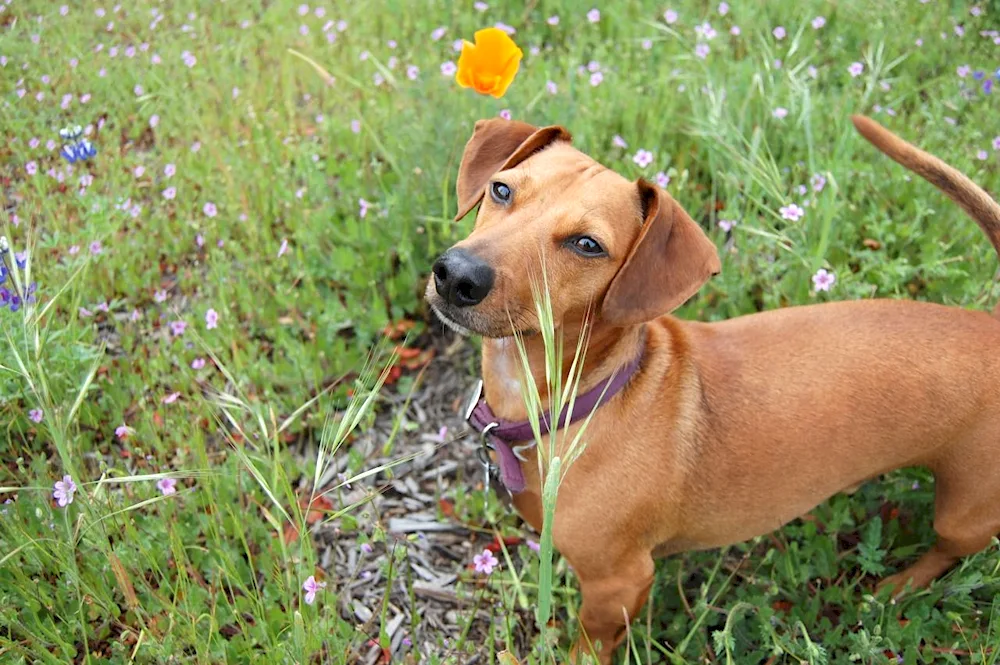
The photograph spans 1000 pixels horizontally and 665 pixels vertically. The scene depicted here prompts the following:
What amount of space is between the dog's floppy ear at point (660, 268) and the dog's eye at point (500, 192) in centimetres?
48

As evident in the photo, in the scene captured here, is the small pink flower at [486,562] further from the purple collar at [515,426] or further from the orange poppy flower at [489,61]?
the orange poppy flower at [489,61]

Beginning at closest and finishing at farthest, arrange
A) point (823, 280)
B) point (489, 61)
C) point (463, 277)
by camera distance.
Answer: point (463, 277) < point (489, 61) < point (823, 280)

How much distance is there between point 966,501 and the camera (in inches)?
102

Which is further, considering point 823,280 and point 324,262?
point 324,262

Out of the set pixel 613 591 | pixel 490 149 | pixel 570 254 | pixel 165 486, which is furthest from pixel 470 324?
pixel 165 486

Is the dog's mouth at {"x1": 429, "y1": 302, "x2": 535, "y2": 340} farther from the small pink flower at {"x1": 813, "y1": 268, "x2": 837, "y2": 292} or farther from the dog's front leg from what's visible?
the small pink flower at {"x1": 813, "y1": 268, "x2": 837, "y2": 292}

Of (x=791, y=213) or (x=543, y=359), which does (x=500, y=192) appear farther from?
(x=791, y=213)

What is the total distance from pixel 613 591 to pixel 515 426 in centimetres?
70

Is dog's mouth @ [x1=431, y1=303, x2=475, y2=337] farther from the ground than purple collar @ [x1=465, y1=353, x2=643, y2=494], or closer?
farther from the ground

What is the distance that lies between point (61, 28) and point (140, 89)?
1.44 meters

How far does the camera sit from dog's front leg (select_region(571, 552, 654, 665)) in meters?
2.57

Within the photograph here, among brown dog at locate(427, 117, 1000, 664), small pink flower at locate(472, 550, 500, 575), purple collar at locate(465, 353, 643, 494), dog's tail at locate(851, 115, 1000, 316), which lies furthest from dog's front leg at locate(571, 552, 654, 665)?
dog's tail at locate(851, 115, 1000, 316)

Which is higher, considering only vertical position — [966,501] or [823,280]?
[823,280]

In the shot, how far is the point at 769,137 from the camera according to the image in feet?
14.3
